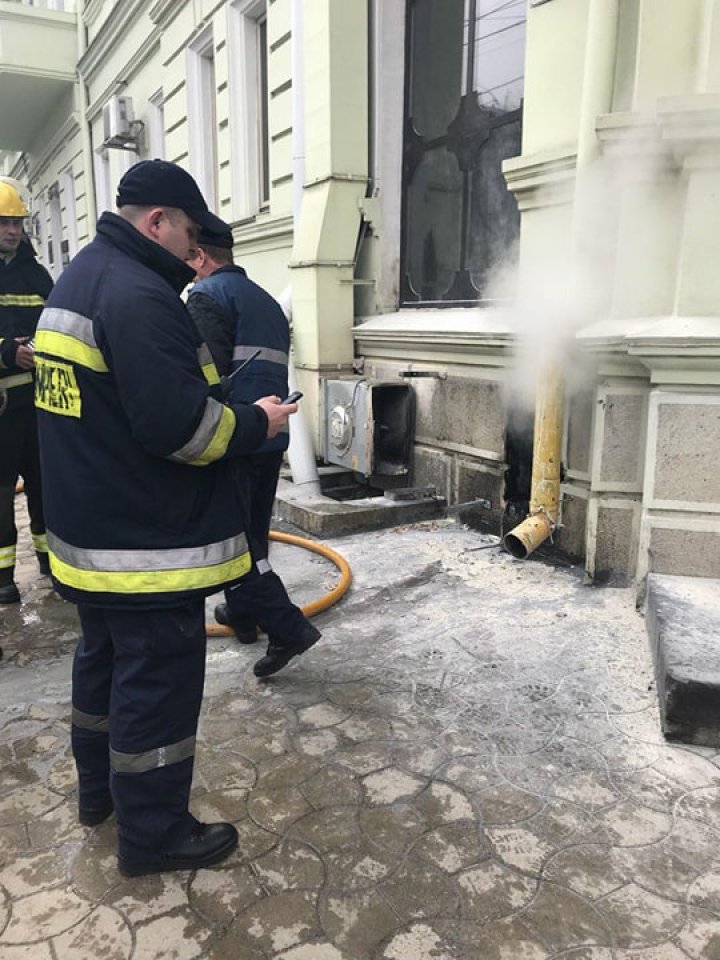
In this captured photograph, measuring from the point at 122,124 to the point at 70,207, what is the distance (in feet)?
19.2

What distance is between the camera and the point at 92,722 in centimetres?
220

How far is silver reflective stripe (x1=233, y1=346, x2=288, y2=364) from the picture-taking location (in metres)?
3.13

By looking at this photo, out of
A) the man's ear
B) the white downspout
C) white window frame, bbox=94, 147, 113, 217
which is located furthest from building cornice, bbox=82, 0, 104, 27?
the man's ear

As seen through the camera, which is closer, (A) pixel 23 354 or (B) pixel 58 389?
(B) pixel 58 389

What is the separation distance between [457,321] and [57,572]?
3.78m

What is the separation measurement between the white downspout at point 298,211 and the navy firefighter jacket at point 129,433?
3.78m

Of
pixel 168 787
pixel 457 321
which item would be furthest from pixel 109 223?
pixel 457 321

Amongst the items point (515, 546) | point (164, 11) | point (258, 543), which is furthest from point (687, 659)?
point (164, 11)

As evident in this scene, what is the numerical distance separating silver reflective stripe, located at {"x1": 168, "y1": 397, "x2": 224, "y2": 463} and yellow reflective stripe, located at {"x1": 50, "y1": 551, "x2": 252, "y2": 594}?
1.00ft

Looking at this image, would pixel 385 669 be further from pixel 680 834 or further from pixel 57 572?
pixel 57 572

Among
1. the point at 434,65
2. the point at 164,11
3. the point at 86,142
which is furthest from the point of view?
the point at 86,142

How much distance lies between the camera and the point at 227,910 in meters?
1.93

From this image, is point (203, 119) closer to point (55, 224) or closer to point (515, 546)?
point (515, 546)

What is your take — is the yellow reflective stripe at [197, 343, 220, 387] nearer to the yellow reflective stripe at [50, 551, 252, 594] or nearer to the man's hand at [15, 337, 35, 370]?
the yellow reflective stripe at [50, 551, 252, 594]
